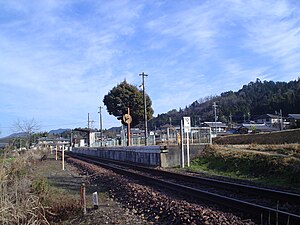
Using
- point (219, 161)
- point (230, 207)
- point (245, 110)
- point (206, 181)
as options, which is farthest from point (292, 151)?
point (245, 110)

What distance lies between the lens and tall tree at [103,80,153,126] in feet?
162

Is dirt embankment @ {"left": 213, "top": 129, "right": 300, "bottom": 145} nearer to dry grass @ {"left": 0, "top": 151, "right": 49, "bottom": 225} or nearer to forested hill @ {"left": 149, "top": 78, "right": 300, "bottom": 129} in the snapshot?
dry grass @ {"left": 0, "top": 151, "right": 49, "bottom": 225}

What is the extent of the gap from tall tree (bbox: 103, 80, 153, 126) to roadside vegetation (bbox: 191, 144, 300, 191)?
27.9m

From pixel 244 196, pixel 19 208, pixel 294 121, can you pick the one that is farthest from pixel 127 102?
pixel 19 208

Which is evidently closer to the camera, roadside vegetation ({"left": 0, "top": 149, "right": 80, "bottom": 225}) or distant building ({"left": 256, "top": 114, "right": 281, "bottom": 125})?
roadside vegetation ({"left": 0, "top": 149, "right": 80, "bottom": 225})

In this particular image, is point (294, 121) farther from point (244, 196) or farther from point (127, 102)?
point (244, 196)

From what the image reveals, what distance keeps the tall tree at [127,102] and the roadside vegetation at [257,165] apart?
91.4 ft

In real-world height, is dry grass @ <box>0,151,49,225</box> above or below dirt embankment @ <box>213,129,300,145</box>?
below

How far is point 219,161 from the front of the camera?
19078 mm

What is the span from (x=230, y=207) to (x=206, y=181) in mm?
4651

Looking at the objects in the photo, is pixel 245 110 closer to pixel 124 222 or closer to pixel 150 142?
pixel 150 142

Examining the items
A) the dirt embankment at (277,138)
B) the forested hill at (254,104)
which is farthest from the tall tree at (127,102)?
the forested hill at (254,104)

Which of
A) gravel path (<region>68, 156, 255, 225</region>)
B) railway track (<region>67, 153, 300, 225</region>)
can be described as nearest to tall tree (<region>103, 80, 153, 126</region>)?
railway track (<region>67, 153, 300, 225</region>)

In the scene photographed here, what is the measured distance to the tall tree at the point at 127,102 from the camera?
49250 millimetres
